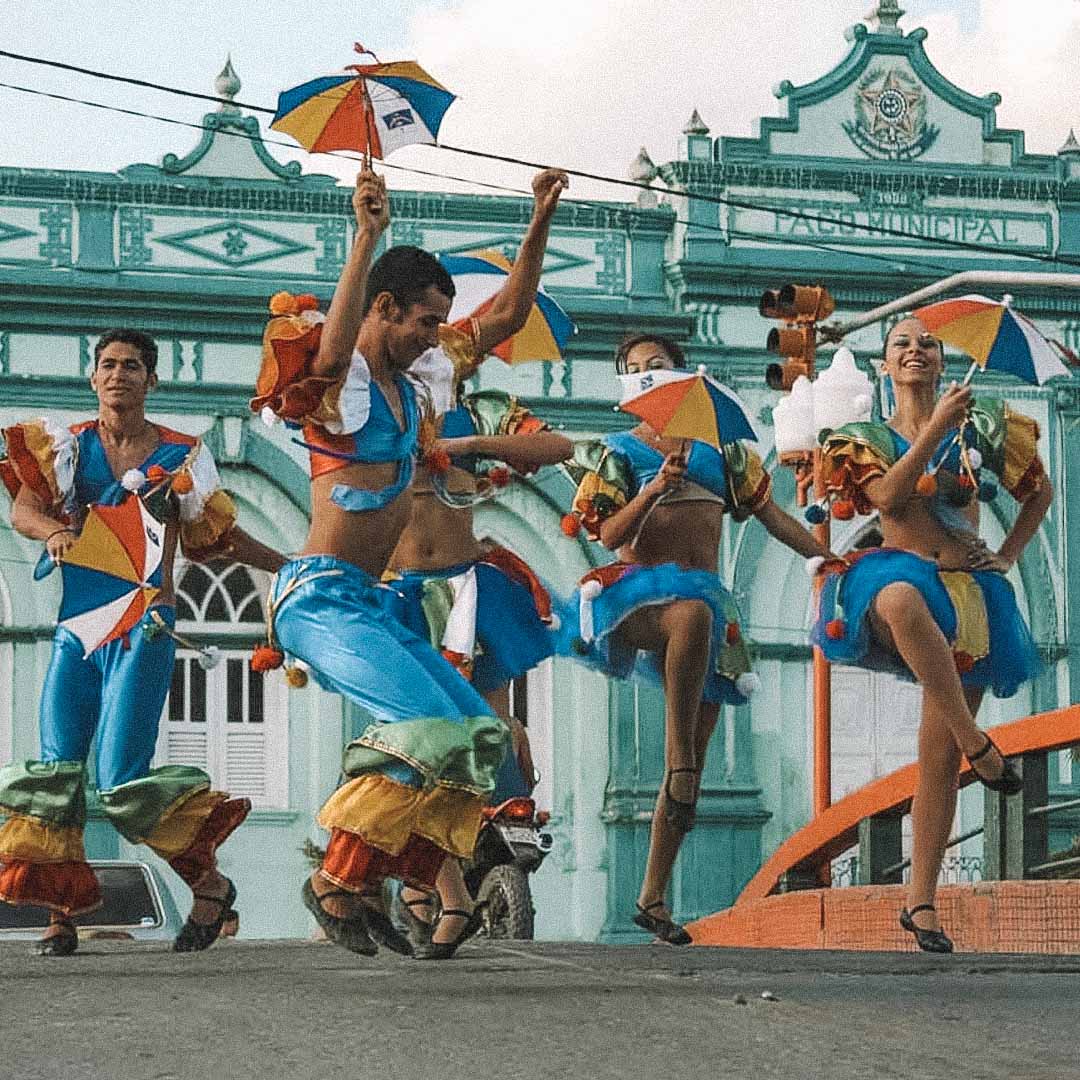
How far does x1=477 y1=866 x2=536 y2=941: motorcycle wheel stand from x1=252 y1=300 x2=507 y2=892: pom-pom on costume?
144 inches

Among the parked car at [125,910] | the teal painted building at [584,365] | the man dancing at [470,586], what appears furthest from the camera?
the teal painted building at [584,365]

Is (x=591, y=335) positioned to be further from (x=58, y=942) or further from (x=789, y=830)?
(x=58, y=942)

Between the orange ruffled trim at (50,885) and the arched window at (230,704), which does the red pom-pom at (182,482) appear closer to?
the orange ruffled trim at (50,885)

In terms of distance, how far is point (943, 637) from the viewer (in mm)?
9031

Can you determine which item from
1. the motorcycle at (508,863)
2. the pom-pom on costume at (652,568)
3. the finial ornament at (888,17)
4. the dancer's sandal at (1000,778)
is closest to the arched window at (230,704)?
the finial ornament at (888,17)

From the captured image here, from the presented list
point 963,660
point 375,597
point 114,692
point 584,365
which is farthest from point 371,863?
point 584,365

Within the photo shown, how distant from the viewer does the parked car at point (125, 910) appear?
14.7 meters

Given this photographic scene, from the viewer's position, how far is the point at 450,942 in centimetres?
822

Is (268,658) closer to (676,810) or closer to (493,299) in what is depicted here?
(493,299)

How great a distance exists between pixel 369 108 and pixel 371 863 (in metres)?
2.63

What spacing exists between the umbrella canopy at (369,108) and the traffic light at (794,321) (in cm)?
834

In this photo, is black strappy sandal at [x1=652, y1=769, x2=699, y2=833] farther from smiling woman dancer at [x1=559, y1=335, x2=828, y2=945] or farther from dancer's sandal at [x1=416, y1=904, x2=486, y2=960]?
dancer's sandal at [x1=416, y1=904, x2=486, y2=960]

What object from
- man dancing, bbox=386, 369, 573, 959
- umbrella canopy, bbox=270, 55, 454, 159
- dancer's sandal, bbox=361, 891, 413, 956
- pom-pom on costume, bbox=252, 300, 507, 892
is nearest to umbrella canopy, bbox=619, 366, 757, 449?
man dancing, bbox=386, 369, 573, 959

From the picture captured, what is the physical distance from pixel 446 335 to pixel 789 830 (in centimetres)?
1720
